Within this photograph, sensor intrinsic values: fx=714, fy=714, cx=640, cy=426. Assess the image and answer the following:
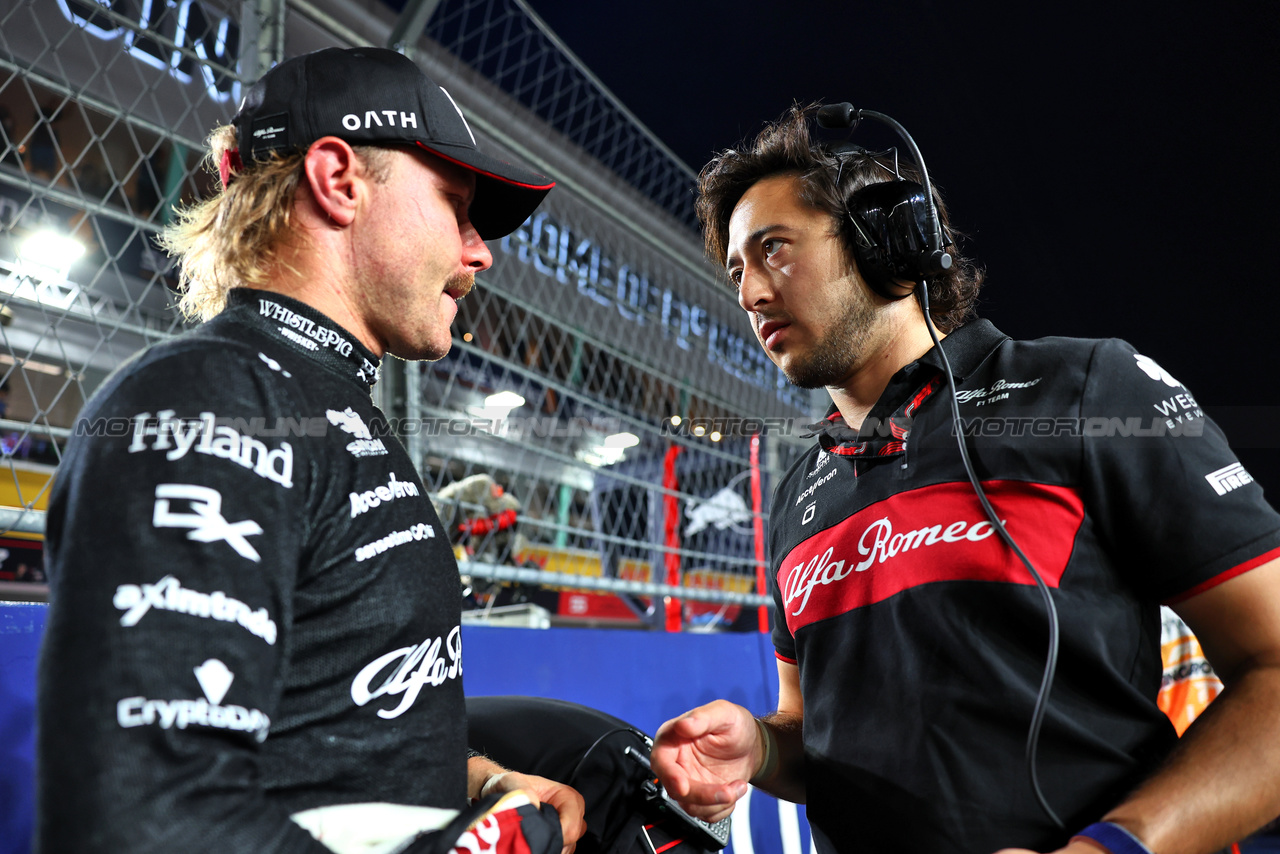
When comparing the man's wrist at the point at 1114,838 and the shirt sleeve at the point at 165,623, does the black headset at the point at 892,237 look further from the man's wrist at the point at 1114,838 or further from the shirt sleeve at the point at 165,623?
the shirt sleeve at the point at 165,623

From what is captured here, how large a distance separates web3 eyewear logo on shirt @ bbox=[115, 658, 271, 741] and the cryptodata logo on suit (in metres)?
0.87

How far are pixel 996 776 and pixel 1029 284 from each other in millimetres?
16809

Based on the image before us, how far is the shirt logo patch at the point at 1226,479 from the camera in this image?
89cm

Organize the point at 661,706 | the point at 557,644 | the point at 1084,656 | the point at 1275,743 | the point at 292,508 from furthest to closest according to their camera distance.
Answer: the point at 661,706
the point at 557,644
the point at 1084,656
the point at 1275,743
the point at 292,508

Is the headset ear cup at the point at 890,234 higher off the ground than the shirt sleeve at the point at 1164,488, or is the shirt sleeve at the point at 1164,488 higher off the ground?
the headset ear cup at the point at 890,234

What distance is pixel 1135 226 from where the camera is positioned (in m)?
13.6

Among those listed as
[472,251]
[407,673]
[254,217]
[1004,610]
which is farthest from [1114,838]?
[254,217]

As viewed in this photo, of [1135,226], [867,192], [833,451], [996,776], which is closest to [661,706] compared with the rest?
[833,451]

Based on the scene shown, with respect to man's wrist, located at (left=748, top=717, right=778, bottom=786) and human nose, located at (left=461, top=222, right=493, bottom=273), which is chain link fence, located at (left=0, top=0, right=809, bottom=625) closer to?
human nose, located at (left=461, top=222, right=493, bottom=273)

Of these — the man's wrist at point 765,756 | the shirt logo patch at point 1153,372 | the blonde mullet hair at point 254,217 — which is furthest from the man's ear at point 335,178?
the shirt logo patch at point 1153,372

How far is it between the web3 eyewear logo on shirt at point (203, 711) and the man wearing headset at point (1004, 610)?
2.08 feet

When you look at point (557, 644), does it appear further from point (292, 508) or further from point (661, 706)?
point (292, 508)

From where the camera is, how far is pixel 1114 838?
75cm

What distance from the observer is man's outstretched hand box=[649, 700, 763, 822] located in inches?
41.0
